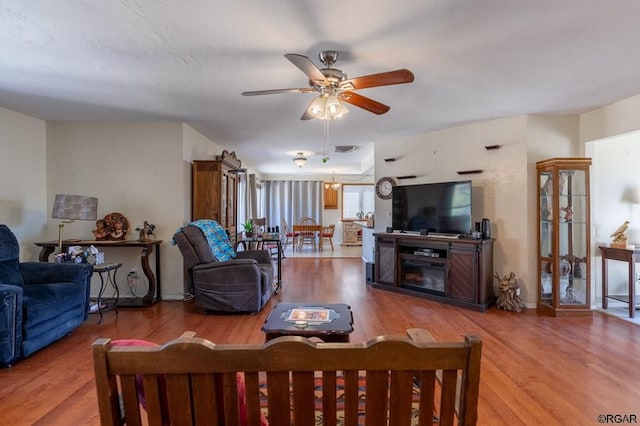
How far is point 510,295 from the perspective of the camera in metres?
3.92

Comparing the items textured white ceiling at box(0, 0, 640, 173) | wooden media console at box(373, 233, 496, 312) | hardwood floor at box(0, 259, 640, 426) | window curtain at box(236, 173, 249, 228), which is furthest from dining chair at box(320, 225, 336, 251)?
textured white ceiling at box(0, 0, 640, 173)

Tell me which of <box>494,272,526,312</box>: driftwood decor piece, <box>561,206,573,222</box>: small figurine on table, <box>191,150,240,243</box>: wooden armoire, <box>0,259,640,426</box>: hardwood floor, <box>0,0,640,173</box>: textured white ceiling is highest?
<box>0,0,640,173</box>: textured white ceiling

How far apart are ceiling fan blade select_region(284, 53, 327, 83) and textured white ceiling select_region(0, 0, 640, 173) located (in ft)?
0.76

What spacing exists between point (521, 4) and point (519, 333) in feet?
9.37

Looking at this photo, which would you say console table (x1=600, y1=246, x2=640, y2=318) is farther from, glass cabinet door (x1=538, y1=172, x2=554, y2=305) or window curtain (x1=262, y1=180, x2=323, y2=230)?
window curtain (x1=262, y1=180, x2=323, y2=230)

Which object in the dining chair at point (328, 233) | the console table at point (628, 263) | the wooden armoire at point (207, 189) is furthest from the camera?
the dining chair at point (328, 233)

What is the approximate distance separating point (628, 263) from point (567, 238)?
0.70 meters

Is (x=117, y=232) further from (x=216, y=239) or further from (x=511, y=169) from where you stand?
(x=511, y=169)

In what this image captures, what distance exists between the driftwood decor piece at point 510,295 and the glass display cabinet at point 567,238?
0.95 ft

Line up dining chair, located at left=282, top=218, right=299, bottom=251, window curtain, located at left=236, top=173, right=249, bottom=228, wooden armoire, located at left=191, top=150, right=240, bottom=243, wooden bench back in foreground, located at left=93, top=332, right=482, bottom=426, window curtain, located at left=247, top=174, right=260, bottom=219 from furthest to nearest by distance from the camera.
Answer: dining chair, located at left=282, top=218, right=299, bottom=251 < window curtain, located at left=247, top=174, right=260, bottom=219 < window curtain, located at left=236, top=173, right=249, bottom=228 < wooden armoire, located at left=191, top=150, right=240, bottom=243 < wooden bench back in foreground, located at left=93, top=332, right=482, bottom=426

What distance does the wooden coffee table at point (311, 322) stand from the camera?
2010 millimetres

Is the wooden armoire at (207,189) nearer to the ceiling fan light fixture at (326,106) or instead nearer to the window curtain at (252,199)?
the ceiling fan light fixture at (326,106)

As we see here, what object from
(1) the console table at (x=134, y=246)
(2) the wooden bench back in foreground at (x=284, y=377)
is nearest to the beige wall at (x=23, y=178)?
(1) the console table at (x=134, y=246)

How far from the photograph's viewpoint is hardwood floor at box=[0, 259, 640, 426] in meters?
2.02
